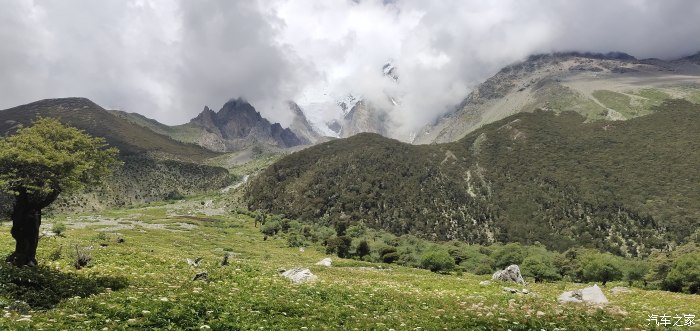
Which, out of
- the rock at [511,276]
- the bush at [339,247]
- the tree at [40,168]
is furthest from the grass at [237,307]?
the bush at [339,247]

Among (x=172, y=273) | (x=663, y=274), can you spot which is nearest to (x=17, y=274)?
(x=172, y=273)

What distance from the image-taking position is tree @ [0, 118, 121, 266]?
21.5 metres

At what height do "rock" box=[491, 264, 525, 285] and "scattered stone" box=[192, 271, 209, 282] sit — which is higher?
"scattered stone" box=[192, 271, 209, 282]

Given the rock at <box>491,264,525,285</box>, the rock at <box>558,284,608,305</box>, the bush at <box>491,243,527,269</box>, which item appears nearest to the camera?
the rock at <box>558,284,608,305</box>

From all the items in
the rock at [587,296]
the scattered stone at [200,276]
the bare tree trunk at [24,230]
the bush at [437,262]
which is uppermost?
the bare tree trunk at [24,230]

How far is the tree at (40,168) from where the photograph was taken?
21500mm

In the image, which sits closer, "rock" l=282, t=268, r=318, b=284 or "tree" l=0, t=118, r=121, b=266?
"tree" l=0, t=118, r=121, b=266

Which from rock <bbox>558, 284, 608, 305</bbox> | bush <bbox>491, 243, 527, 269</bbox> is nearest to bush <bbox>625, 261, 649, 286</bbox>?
bush <bbox>491, 243, 527, 269</bbox>

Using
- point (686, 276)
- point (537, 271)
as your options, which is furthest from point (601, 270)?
point (686, 276)

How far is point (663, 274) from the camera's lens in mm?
96125

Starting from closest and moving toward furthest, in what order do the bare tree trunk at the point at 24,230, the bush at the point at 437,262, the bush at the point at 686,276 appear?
1. the bare tree trunk at the point at 24,230
2. the bush at the point at 686,276
3. the bush at the point at 437,262

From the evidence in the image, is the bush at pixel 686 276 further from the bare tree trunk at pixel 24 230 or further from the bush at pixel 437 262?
the bare tree trunk at pixel 24 230

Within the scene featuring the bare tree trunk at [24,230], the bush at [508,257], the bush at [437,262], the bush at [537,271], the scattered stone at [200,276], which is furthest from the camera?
the bush at [508,257]

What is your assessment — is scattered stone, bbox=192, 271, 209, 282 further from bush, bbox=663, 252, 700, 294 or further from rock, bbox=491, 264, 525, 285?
bush, bbox=663, 252, 700, 294
